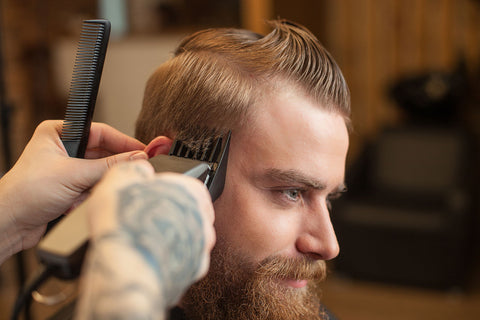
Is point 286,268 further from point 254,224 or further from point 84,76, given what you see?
point 84,76

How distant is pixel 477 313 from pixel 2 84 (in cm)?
281

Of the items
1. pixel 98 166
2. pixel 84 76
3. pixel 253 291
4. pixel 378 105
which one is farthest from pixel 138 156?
pixel 378 105

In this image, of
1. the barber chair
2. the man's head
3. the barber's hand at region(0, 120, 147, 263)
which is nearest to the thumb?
the barber's hand at region(0, 120, 147, 263)

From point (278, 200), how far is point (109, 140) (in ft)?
1.34

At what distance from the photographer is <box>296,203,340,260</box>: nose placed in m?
1.06

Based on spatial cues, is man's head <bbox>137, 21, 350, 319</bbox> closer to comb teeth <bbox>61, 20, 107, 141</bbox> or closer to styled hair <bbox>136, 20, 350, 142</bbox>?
styled hair <bbox>136, 20, 350, 142</bbox>

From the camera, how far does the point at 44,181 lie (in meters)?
0.94

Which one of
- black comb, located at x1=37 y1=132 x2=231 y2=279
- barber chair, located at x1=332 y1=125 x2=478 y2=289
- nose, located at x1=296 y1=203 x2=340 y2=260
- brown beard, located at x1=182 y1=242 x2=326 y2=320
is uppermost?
black comb, located at x1=37 y1=132 x2=231 y2=279

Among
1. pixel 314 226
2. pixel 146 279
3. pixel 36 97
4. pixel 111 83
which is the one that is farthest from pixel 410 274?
pixel 36 97

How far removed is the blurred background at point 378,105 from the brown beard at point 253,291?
70.8 inches

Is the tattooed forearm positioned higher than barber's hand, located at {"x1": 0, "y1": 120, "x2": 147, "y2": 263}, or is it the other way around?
the tattooed forearm

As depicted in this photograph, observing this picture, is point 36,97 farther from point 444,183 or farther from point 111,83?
point 444,183

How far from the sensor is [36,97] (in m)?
4.23

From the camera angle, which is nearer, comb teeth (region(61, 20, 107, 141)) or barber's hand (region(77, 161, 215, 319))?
barber's hand (region(77, 161, 215, 319))
